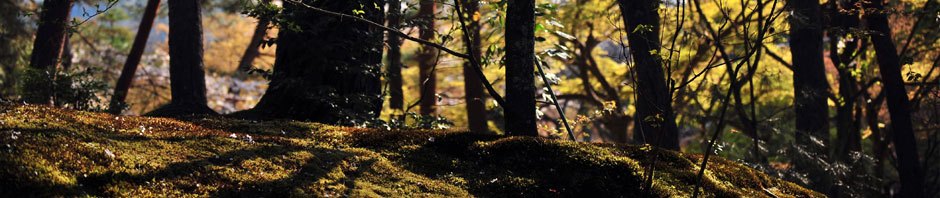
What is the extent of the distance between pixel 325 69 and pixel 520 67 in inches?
87.3

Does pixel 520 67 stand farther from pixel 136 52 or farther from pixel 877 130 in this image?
pixel 136 52

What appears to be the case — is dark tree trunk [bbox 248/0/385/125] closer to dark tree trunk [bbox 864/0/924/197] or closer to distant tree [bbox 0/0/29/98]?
dark tree trunk [bbox 864/0/924/197]

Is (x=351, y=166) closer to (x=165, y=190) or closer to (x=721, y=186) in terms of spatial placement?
(x=165, y=190)

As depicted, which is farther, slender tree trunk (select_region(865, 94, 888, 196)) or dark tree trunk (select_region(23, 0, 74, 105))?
slender tree trunk (select_region(865, 94, 888, 196))

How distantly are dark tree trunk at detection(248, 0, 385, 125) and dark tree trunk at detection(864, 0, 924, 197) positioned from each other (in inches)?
236

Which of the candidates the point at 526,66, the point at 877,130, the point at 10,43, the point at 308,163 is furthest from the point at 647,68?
the point at 10,43

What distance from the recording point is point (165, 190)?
3584 millimetres

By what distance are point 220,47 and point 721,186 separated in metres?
40.6

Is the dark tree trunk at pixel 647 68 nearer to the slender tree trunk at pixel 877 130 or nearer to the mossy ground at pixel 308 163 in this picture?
the mossy ground at pixel 308 163

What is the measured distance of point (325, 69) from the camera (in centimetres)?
715

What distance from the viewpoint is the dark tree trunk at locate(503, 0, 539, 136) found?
5.66 meters

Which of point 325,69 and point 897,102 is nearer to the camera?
point 325,69

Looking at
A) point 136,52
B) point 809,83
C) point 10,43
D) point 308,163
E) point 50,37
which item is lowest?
point 308,163

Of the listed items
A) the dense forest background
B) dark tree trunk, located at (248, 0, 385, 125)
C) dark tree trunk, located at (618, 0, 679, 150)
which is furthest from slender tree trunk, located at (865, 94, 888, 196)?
dark tree trunk, located at (248, 0, 385, 125)
